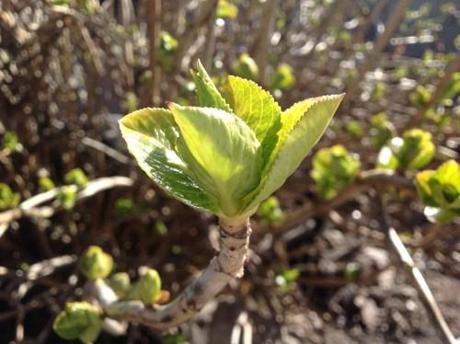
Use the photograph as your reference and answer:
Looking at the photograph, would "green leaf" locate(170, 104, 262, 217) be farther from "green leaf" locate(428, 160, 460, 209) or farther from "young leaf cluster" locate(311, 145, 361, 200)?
"young leaf cluster" locate(311, 145, 361, 200)

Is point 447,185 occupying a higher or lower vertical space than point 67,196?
higher

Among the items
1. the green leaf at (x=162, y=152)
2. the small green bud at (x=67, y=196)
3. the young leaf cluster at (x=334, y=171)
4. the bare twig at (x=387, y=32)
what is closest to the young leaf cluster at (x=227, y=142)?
the green leaf at (x=162, y=152)

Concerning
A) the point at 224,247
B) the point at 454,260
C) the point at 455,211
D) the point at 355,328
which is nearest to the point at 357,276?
the point at 454,260

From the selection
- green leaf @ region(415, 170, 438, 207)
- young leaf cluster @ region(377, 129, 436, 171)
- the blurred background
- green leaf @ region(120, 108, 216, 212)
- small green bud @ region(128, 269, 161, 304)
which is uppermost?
green leaf @ region(120, 108, 216, 212)

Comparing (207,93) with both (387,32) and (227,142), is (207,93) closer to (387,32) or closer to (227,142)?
(227,142)

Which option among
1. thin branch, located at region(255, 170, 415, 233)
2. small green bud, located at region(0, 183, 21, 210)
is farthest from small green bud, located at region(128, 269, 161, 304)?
small green bud, located at region(0, 183, 21, 210)

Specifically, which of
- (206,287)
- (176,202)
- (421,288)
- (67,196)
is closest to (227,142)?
(206,287)

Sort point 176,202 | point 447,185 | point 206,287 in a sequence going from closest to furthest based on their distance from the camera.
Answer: point 206,287, point 447,185, point 176,202

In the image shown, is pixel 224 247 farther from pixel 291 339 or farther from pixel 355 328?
pixel 355 328
